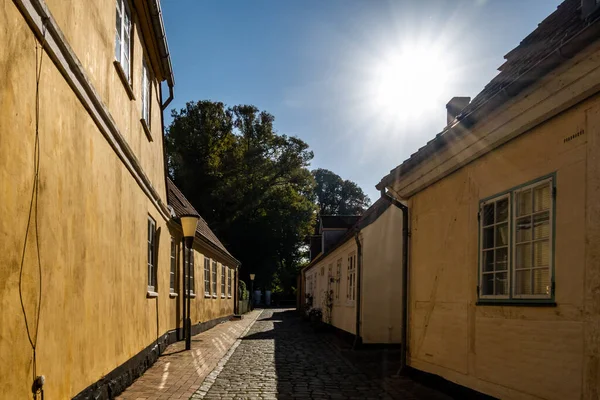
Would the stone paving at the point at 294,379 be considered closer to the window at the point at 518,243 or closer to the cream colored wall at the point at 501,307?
the cream colored wall at the point at 501,307

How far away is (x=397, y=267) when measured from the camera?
13688 millimetres

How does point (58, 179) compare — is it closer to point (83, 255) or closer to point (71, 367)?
point (83, 255)

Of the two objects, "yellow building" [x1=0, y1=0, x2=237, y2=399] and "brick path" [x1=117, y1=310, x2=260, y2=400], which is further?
"brick path" [x1=117, y1=310, x2=260, y2=400]

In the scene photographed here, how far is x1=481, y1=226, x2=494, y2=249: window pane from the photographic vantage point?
244 inches

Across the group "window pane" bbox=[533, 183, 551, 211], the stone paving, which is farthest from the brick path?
"window pane" bbox=[533, 183, 551, 211]

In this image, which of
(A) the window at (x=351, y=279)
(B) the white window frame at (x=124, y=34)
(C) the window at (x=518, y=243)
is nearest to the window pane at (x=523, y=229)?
(C) the window at (x=518, y=243)

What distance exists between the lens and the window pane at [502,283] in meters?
5.79

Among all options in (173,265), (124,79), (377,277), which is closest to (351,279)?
(377,277)

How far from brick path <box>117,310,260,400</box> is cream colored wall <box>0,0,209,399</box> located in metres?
0.54

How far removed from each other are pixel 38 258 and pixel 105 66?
119 inches

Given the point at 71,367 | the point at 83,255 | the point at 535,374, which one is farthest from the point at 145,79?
the point at 535,374

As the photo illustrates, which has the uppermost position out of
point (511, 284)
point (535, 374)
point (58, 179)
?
point (58, 179)

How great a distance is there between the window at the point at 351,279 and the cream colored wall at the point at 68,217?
25.3 ft

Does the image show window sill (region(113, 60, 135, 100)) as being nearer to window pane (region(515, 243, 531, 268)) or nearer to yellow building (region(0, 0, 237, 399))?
yellow building (region(0, 0, 237, 399))
